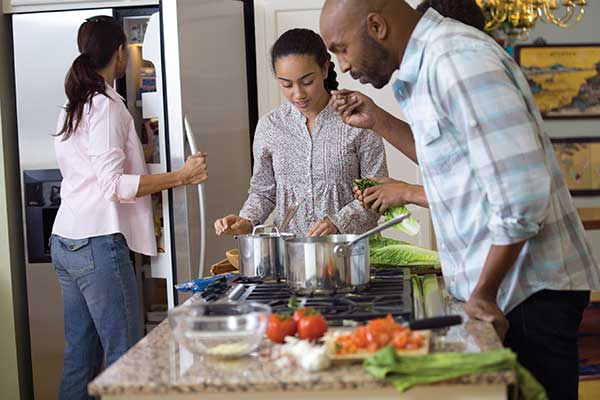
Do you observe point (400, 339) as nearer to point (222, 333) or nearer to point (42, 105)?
point (222, 333)

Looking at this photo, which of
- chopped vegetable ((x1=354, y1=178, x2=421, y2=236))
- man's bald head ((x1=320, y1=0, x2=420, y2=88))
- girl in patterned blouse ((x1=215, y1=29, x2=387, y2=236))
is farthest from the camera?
girl in patterned blouse ((x1=215, y1=29, x2=387, y2=236))

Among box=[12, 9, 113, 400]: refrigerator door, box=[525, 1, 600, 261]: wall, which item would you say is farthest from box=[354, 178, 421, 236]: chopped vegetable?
box=[525, 1, 600, 261]: wall

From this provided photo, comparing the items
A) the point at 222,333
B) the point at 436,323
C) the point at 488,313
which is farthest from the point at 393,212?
the point at 222,333

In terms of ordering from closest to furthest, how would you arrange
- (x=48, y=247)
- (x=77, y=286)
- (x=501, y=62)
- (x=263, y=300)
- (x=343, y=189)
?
1. (x=501, y=62)
2. (x=263, y=300)
3. (x=343, y=189)
4. (x=77, y=286)
5. (x=48, y=247)

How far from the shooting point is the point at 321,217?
119 inches

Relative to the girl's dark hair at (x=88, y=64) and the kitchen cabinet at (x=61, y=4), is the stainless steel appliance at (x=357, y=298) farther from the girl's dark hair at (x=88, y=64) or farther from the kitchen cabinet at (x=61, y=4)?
the kitchen cabinet at (x=61, y=4)

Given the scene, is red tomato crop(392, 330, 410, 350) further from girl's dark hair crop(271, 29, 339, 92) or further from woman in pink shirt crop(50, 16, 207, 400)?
woman in pink shirt crop(50, 16, 207, 400)

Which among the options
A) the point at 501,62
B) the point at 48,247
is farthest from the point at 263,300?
the point at 48,247

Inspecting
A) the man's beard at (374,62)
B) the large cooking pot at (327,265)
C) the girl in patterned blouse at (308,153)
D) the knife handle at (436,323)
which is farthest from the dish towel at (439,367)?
the girl in patterned blouse at (308,153)

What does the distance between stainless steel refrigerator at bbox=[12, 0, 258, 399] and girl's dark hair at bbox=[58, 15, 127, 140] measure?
17cm

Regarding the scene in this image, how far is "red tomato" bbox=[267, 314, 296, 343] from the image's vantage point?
1705 mm

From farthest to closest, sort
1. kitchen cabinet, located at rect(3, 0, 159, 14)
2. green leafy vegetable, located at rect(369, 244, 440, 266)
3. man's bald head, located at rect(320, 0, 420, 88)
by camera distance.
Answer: kitchen cabinet, located at rect(3, 0, 159, 14) < green leafy vegetable, located at rect(369, 244, 440, 266) < man's bald head, located at rect(320, 0, 420, 88)

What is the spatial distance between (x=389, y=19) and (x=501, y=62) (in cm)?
28

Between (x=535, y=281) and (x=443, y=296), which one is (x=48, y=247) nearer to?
(x=443, y=296)
